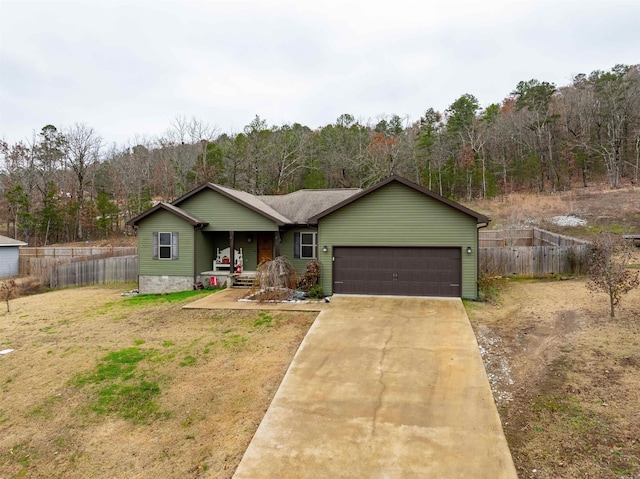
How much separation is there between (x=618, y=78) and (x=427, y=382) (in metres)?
50.7

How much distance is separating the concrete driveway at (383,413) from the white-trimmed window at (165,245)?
31.4ft

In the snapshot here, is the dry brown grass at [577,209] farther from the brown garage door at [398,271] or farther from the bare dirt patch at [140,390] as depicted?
the bare dirt patch at [140,390]

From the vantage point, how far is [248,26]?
17.6m

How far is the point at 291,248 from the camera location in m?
17.5

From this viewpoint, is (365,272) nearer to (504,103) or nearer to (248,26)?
(248,26)

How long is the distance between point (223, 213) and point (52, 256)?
16215 mm

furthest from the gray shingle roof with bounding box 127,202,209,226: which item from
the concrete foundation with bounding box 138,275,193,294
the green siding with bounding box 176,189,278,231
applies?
the concrete foundation with bounding box 138,275,193,294

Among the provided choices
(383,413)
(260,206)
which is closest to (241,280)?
(260,206)

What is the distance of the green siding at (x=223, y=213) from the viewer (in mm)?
16688

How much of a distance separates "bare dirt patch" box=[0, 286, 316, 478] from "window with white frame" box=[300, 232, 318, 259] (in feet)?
20.0

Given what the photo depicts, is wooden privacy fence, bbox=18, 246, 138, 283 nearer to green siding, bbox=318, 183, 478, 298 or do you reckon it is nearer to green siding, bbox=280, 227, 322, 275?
green siding, bbox=280, 227, 322, 275

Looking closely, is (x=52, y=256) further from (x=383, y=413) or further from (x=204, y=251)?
(x=383, y=413)

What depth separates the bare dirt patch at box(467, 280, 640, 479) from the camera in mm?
4582

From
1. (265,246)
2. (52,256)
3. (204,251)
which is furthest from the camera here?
(52,256)
